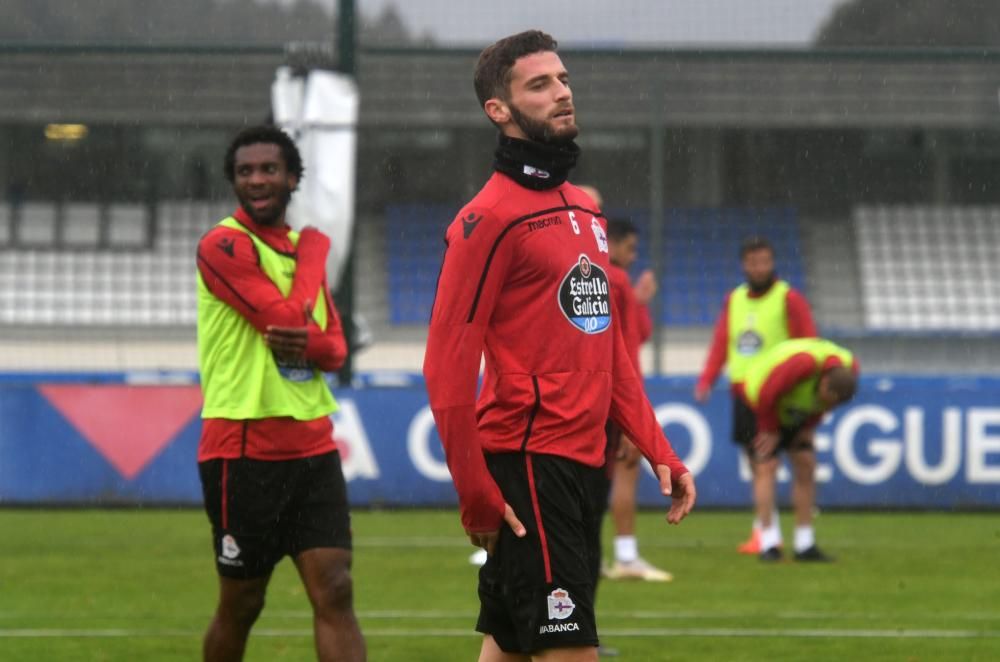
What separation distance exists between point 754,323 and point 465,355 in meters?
7.89

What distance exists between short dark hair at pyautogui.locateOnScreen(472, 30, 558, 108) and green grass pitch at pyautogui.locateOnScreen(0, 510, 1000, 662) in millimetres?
3693

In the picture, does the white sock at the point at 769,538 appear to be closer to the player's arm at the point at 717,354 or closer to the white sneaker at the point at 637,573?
the white sneaker at the point at 637,573

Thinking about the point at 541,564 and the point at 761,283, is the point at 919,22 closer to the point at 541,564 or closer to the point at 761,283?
the point at 761,283

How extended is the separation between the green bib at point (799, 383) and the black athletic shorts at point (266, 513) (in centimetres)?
534

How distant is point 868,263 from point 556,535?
20202 millimetres

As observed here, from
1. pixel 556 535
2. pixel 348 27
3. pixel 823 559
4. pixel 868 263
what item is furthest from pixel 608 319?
pixel 868 263

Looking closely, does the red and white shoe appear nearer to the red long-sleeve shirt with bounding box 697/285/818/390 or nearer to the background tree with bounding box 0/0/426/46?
the red long-sleeve shirt with bounding box 697/285/818/390

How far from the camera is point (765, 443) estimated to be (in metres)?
10.8

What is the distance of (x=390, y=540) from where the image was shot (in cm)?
1238

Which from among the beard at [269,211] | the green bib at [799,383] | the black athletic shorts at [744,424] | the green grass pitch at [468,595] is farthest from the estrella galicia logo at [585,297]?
the black athletic shorts at [744,424]

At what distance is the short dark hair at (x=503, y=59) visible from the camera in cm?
455

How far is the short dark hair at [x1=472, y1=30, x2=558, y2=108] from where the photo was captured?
4551mm

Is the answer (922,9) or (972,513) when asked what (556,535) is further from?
(922,9)

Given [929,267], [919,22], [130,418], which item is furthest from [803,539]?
[929,267]
